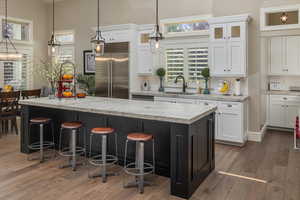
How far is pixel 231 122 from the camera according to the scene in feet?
17.3

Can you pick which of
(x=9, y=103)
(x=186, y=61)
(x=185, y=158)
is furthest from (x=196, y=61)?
(x=9, y=103)

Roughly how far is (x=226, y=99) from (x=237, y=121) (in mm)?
482

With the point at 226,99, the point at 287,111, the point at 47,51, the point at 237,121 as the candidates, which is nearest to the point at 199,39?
the point at 226,99

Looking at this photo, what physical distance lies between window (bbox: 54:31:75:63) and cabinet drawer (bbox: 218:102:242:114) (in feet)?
17.0

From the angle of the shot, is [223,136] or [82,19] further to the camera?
[82,19]

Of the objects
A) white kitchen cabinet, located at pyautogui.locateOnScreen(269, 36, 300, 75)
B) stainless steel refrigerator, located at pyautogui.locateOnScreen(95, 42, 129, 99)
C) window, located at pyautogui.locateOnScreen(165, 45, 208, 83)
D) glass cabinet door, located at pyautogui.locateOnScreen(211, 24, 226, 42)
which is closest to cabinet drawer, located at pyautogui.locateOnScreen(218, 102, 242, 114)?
window, located at pyautogui.locateOnScreen(165, 45, 208, 83)

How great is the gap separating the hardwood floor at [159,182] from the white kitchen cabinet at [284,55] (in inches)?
102

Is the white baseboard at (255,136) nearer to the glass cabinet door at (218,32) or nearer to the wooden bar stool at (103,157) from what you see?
the glass cabinet door at (218,32)

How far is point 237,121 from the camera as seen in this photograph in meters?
5.21

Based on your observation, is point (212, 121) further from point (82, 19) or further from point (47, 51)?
point (47, 51)

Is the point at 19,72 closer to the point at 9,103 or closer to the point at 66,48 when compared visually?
the point at 66,48

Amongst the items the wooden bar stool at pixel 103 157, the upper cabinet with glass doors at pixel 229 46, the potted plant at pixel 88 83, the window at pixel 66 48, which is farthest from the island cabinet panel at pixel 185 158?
the window at pixel 66 48

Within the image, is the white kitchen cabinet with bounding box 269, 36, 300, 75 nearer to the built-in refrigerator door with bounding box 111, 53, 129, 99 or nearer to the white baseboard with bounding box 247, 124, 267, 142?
the white baseboard with bounding box 247, 124, 267, 142

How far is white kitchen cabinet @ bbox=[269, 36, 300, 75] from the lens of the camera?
6410 mm
